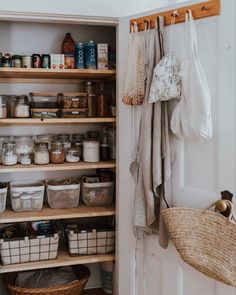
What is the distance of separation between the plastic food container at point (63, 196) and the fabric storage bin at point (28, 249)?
0.19m

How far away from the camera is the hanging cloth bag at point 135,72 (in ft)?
6.74

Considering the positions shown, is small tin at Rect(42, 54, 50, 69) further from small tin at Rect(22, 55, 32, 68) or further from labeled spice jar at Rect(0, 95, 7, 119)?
labeled spice jar at Rect(0, 95, 7, 119)

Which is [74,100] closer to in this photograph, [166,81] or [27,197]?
[27,197]

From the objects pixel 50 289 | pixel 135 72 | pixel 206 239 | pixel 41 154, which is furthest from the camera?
pixel 41 154

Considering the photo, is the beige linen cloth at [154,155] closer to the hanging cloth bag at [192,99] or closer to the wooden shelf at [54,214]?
the hanging cloth bag at [192,99]

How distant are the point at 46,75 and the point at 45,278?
4.34 feet

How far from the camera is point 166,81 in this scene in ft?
6.15

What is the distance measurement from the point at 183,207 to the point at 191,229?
155 millimetres

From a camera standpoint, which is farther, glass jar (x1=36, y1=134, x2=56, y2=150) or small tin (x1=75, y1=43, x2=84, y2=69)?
glass jar (x1=36, y1=134, x2=56, y2=150)

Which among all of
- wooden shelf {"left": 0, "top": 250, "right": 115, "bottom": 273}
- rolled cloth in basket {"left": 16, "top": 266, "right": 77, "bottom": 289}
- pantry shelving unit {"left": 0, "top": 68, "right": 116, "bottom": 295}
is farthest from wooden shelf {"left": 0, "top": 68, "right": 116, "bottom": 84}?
rolled cloth in basket {"left": 16, "top": 266, "right": 77, "bottom": 289}

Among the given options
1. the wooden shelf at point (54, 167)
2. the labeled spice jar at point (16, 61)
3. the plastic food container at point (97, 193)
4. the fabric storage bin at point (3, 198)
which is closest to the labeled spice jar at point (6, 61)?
the labeled spice jar at point (16, 61)

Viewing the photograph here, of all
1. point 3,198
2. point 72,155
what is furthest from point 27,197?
point 72,155

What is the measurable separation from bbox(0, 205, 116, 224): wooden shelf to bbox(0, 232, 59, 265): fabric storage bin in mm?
142

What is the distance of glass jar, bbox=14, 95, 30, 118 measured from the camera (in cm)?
254
